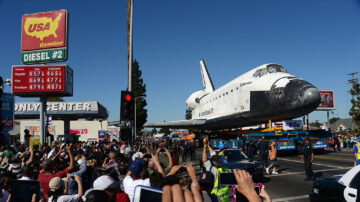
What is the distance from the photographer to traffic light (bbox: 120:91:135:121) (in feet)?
31.7

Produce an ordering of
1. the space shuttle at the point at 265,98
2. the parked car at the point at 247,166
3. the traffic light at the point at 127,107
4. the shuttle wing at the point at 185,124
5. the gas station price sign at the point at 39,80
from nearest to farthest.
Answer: the traffic light at the point at 127,107 → the parked car at the point at 247,166 → the space shuttle at the point at 265,98 → the gas station price sign at the point at 39,80 → the shuttle wing at the point at 185,124

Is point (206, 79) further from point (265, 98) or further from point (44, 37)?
point (44, 37)

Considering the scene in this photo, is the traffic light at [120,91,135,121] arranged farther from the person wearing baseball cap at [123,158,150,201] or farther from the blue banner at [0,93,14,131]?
the blue banner at [0,93,14,131]

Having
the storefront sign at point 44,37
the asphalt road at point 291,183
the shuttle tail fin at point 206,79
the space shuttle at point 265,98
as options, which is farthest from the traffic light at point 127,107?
the shuttle tail fin at point 206,79

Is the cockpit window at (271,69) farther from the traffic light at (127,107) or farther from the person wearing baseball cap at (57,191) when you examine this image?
the person wearing baseball cap at (57,191)

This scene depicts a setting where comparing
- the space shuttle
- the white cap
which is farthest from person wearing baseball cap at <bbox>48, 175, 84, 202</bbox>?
the space shuttle

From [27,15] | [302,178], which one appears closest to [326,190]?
[302,178]

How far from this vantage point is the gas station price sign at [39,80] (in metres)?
20.0

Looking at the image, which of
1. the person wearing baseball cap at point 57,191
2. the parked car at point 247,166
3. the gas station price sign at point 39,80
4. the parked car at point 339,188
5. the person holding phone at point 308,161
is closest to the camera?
the person wearing baseball cap at point 57,191

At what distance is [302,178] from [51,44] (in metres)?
18.3

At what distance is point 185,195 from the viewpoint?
2203 millimetres

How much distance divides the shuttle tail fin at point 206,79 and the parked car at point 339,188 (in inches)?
1327

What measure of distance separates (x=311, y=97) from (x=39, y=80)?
1868 cm

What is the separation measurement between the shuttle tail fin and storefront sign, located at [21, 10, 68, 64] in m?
24.2
